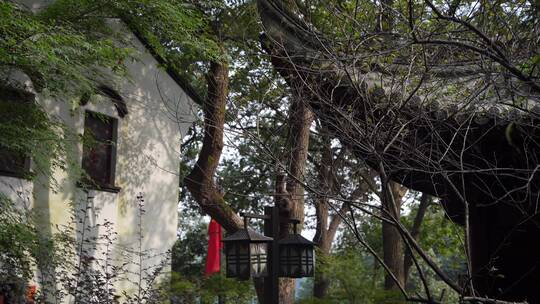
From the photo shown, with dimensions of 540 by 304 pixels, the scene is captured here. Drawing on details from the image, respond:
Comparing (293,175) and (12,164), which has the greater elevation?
(12,164)

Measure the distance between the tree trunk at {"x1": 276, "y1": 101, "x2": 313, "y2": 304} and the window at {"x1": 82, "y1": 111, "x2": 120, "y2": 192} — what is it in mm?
3795

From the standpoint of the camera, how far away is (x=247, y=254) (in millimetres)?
8523

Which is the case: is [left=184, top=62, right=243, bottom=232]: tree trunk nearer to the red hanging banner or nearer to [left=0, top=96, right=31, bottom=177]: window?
the red hanging banner

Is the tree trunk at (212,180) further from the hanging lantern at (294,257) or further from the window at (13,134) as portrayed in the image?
the hanging lantern at (294,257)

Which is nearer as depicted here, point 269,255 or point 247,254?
point 247,254

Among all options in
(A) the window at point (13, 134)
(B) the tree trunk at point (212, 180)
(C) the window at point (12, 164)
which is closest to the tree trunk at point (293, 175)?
(B) the tree trunk at point (212, 180)

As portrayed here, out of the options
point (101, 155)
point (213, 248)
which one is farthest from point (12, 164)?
point (213, 248)

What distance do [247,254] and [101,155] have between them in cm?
689

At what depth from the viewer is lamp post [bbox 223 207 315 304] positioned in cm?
856

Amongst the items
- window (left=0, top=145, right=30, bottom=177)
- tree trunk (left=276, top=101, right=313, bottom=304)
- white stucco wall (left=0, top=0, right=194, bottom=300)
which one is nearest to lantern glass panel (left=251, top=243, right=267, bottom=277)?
tree trunk (left=276, top=101, right=313, bottom=304)

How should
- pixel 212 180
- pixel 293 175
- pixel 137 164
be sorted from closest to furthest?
pixel 293 175
pixel 212 180
pixel 137 164

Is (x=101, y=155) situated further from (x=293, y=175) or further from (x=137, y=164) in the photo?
(x=293, y=175)

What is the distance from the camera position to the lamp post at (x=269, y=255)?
28.1ft

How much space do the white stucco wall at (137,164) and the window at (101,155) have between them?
0.15 metres
